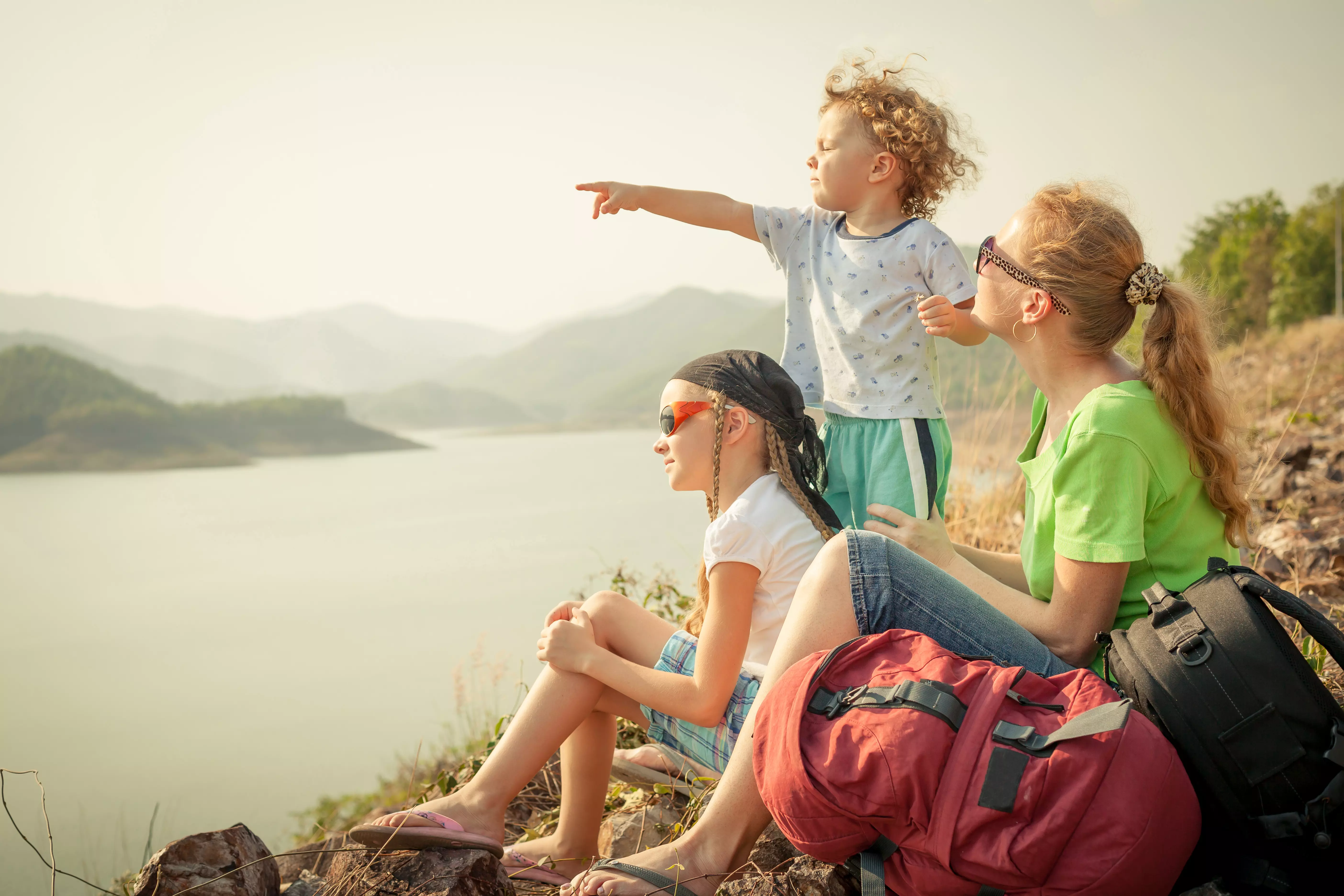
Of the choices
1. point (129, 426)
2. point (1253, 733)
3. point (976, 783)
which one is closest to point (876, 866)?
point (976, 783)

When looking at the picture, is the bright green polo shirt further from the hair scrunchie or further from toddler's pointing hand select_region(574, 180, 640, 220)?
toddler's pointing hand select_region(574, 180, 640, 220)

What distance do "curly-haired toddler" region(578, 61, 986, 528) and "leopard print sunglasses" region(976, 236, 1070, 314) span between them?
39 centimetres

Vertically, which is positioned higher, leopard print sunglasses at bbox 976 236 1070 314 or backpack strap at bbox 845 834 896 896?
leopard print sunglasses at bbox 976 236 1070 314

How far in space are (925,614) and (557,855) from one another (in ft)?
3.69

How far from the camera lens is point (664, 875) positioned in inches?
59.3

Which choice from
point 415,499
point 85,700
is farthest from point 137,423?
point 85,700

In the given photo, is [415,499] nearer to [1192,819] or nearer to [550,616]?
[550,616]

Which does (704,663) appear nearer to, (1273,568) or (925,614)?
(925,614)

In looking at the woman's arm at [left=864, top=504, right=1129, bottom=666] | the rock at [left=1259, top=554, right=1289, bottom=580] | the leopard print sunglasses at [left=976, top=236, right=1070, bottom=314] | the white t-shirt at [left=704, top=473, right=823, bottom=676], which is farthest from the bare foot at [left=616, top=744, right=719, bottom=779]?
the rock at [left=1259, top=554, right=1289, bottom=580]

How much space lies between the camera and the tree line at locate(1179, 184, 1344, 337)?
2920 cm

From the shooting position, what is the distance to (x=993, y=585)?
173 cm

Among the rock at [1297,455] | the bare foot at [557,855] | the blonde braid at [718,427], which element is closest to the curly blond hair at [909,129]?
the blonde braid at [718,427]

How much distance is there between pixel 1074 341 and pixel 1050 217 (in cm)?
29

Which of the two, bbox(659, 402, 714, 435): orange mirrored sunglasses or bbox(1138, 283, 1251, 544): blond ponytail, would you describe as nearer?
bbox(1138, 283, 1251, 544): blond ponytail
